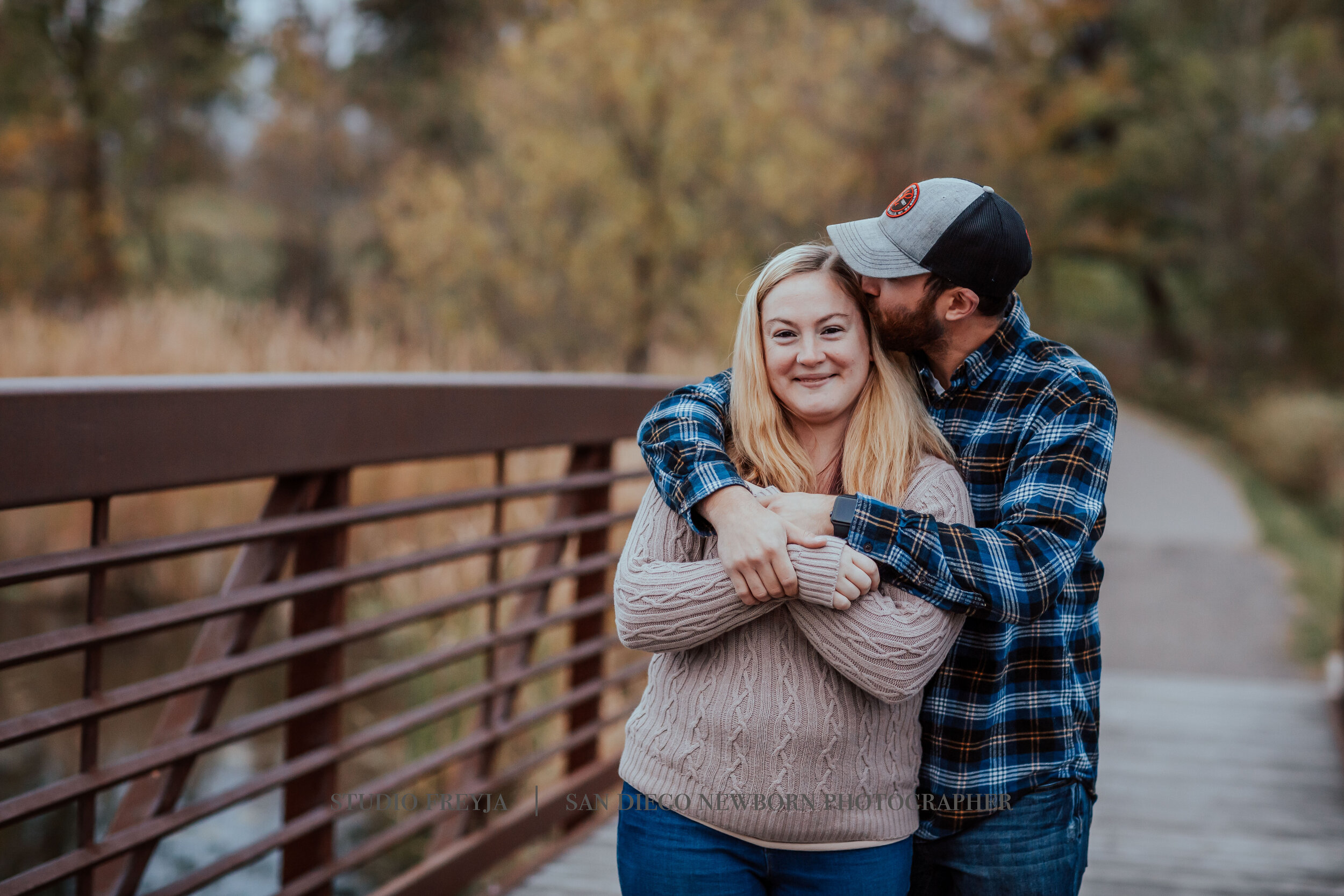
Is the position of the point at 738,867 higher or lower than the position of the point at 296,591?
lower

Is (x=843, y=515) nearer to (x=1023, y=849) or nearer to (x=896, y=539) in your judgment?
(x=896, y=539)

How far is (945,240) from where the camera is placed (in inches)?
63.7

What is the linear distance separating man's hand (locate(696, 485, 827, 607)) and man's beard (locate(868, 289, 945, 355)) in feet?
1.15

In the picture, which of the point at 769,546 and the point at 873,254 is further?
the point at 873,254

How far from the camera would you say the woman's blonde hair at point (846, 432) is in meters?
1.63

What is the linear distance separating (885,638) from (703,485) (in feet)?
1.05

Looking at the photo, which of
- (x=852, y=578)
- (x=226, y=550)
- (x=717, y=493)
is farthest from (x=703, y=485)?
(x=226, y=550)

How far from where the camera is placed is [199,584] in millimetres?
6133

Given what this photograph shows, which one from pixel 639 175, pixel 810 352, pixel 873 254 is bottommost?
pixel 810 352

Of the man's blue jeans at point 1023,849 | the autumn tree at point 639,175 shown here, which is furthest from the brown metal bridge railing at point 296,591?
the autumn tree at point 639,175

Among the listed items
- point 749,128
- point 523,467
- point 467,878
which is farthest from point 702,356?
point 467,878

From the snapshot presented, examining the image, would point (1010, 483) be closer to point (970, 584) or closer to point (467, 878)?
point (970, 584)

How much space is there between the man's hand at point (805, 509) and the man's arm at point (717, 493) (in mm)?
17

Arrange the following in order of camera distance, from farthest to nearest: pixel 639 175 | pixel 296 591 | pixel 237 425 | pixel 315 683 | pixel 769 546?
pixel 639 175 → pixel 315 683 → pixel 296 591 → pixel 237 425 → pixel 769 546
